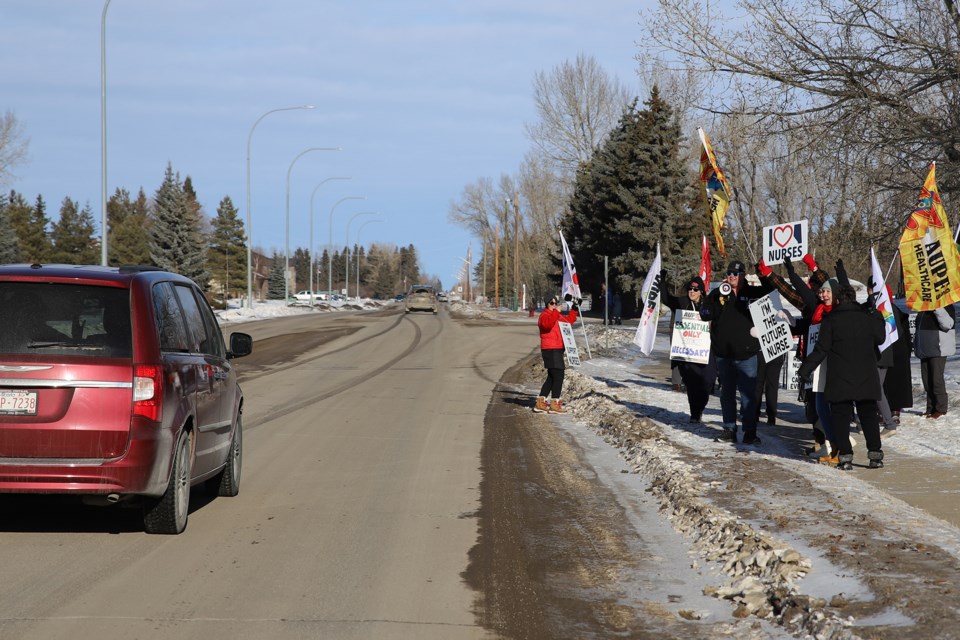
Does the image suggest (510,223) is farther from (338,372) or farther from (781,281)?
(781,281)

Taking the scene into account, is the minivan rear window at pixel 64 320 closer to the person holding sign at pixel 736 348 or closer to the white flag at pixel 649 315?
the person holding sign at pixel 736 348

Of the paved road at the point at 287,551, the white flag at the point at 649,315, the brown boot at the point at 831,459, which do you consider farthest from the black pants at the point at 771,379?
the paved road at the point at 287,551

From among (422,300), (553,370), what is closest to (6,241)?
(422,300)

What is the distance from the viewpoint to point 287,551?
683cm

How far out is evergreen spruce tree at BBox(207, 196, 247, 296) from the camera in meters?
102

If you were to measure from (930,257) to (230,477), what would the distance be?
805cm

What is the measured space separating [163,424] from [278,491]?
251 cm

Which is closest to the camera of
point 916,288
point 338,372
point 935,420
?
point 916,288

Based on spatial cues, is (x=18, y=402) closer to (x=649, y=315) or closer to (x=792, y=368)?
(x=649, y=315)

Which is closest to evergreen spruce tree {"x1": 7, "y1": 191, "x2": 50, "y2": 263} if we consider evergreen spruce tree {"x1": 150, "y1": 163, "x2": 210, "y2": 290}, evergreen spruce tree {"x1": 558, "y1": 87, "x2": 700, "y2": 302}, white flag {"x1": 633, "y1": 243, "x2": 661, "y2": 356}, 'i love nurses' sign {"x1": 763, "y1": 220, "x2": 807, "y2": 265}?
evergreen spruce tree {"x1": 150, "y1": 163, "x2": 210, "y2": 290}

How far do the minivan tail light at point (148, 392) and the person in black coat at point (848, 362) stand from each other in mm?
5929

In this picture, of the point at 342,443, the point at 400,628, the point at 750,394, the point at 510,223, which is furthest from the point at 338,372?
the point at 510,223

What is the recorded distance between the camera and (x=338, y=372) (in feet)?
74.4

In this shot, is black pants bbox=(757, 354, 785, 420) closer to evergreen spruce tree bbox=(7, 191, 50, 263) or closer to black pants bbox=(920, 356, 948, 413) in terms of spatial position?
black pants bbox=(920, 356, 948, 413)
